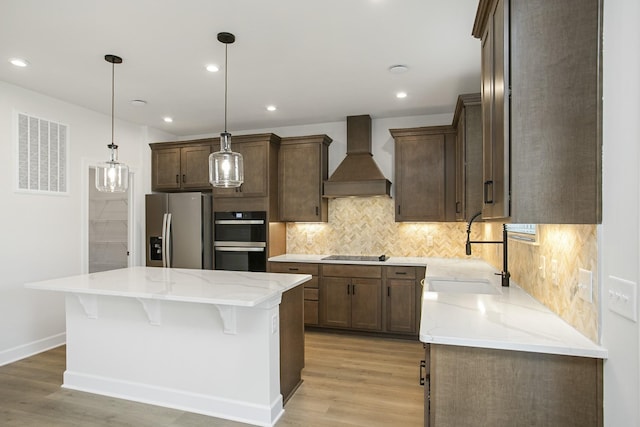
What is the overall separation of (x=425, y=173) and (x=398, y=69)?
1513 millimetres

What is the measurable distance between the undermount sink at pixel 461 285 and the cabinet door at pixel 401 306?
3.60ft

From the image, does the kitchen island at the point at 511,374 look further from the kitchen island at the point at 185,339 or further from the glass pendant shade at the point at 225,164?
the glass pendant shade at the point at 225,164

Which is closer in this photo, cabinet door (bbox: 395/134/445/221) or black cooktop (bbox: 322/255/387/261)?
cabinet door (bbox: 395/134/445/221)

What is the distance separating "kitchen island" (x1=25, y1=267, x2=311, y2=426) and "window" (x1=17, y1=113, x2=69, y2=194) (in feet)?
5.12

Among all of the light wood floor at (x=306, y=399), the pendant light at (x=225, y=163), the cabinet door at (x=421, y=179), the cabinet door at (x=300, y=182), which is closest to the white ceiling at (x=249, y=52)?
the pendant light at (x=225, y=163)

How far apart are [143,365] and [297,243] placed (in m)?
2.72

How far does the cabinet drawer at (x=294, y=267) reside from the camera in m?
4.48

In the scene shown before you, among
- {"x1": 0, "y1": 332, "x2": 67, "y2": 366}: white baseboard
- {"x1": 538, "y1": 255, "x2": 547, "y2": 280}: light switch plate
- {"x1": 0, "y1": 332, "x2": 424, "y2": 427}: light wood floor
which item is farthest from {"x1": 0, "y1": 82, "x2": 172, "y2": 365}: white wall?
{"x1": 538, "y1": 255, "x2": 547, "y2": 280}: light switch plate

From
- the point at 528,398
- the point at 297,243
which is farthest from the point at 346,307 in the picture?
the point at 528,398

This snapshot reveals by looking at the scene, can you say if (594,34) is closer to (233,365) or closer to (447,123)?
(233,365)

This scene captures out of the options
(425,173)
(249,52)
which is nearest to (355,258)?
(425,173)

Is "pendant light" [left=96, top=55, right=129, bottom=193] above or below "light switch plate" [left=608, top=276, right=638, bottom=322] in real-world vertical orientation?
above

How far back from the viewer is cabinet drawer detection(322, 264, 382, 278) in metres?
4.28

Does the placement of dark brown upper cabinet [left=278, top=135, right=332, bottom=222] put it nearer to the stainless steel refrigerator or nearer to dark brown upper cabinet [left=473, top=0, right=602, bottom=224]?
the stainless steel refrigerator
